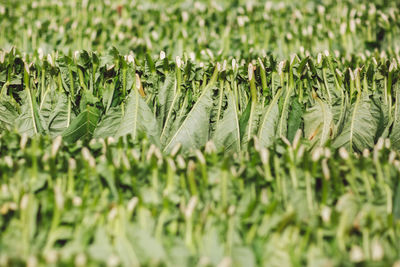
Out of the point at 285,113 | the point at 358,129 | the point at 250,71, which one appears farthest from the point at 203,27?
the point at 358,129

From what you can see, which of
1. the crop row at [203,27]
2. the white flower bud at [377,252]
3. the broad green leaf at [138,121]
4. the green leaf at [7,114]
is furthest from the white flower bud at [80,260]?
the crop row at [203,27]

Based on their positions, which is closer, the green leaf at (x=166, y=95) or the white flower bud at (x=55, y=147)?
the white flower bud at (x=55, y=147)

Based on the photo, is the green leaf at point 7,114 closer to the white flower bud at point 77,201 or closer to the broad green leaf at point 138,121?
the broad green leaf at point 138,121

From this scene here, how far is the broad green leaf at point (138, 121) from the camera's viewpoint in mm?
1718

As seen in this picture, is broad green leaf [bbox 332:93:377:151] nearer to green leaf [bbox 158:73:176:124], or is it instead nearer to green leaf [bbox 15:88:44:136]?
green leaf [bbox 158:73:176:124]

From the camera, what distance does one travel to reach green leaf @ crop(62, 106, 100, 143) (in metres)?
1.79

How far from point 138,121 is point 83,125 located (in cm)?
31

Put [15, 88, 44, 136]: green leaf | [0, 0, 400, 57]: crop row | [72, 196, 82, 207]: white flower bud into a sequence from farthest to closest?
[0, 0, 400, 57]: crop row, [15, 88, 44, 136]: green leaf, [72, 196, 82, 207]: white flower bud

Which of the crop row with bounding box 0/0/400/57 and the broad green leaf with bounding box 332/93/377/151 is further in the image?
the crop row with bounding box 0/0/400/57

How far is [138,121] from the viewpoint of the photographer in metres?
1.74

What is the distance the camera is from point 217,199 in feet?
4.24

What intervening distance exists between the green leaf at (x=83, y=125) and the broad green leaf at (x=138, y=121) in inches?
6.5

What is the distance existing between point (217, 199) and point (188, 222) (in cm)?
15

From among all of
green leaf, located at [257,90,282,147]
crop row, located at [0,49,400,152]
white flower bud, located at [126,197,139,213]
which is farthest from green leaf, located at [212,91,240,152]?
white flower bud, located at [126,197,139,213]
